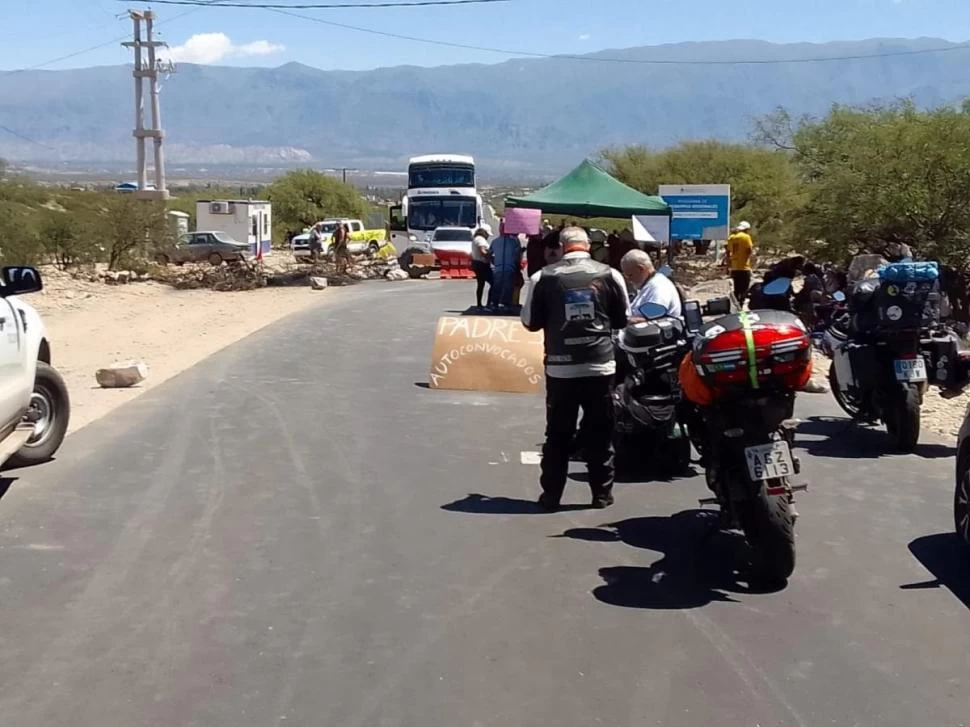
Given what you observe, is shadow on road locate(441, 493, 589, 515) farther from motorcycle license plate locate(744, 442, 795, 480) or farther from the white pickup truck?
the white pickup truck

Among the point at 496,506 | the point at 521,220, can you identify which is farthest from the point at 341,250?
the point at 496,506

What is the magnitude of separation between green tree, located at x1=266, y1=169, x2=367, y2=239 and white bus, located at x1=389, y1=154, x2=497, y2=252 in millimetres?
31151

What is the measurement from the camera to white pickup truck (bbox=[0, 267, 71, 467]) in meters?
7.93

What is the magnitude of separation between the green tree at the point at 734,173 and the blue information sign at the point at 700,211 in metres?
8.94

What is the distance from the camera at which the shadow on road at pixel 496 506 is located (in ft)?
25.1

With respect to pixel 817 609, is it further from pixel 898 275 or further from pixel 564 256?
pixel 898 275

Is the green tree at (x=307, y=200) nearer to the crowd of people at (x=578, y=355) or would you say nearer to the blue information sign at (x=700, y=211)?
the blue information sign at (x=700, y=211)

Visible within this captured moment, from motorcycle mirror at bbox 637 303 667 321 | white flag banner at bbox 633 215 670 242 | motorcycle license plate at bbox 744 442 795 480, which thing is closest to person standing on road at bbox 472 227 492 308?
white flag banner at bbox 633 215 670 242

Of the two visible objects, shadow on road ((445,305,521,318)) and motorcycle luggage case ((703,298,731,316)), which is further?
shadow on road ((445,305,521,318))

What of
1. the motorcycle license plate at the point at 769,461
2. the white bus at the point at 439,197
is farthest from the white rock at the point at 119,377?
the white bus at the point at 439,197

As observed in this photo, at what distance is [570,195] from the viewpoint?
2223 centimetres

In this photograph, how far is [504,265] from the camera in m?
21.8

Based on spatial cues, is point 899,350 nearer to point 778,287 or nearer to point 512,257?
point 778,287

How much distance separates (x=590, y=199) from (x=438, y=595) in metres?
16.6
